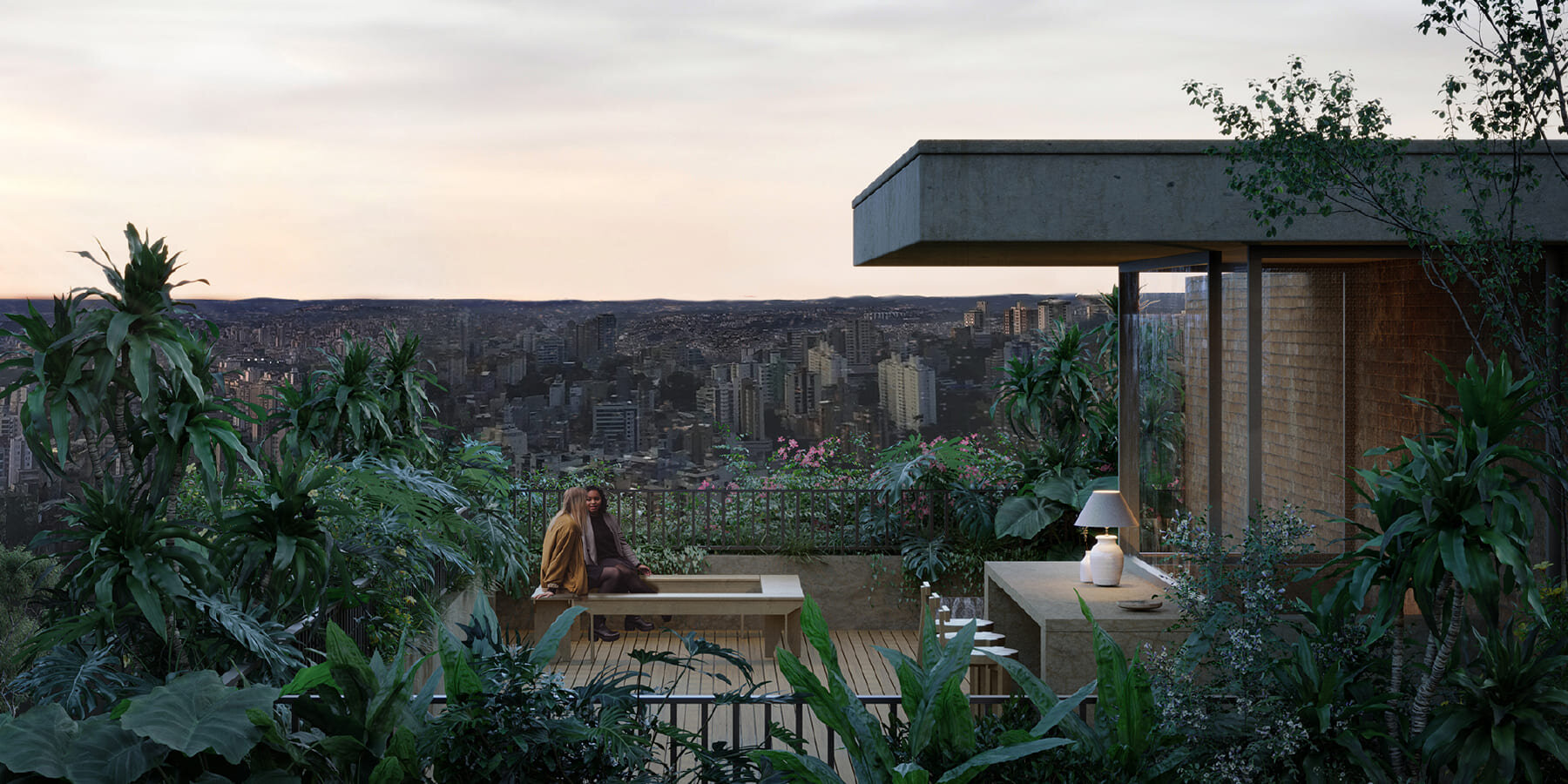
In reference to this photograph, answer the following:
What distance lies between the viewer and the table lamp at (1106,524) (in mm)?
7656

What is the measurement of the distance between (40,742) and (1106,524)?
19.5ft

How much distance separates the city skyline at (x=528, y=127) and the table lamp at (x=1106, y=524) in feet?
24.0

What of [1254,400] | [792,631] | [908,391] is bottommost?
[792,631]

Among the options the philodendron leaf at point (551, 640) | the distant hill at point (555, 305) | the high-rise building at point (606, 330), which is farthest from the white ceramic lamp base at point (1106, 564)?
the high-rise building at point (606, 330)

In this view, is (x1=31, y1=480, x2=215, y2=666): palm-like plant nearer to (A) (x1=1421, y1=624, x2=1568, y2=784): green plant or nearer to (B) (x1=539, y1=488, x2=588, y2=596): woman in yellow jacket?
(A) (x1=1421, y1=624, x2=1568, y2=784): green plant

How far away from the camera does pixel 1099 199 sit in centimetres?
592

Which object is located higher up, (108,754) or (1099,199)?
(1099,199)

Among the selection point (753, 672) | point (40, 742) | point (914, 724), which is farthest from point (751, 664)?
point (40, 742)

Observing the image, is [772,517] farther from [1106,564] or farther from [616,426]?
[616,426]

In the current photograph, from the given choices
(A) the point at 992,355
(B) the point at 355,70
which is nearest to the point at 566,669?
(A) the point at 992,355

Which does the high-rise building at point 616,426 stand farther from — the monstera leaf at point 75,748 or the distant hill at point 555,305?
the monstera leaf at point 75,748

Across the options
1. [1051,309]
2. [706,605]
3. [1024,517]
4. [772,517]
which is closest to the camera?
[706,605]

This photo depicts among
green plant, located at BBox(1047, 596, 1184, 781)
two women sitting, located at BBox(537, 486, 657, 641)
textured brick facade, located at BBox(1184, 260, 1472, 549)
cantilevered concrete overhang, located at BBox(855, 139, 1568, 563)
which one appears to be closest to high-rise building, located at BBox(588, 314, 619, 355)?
two women sitting, located at BBox(537, 486, 657, 641)

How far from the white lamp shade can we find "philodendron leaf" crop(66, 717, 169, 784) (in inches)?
216
